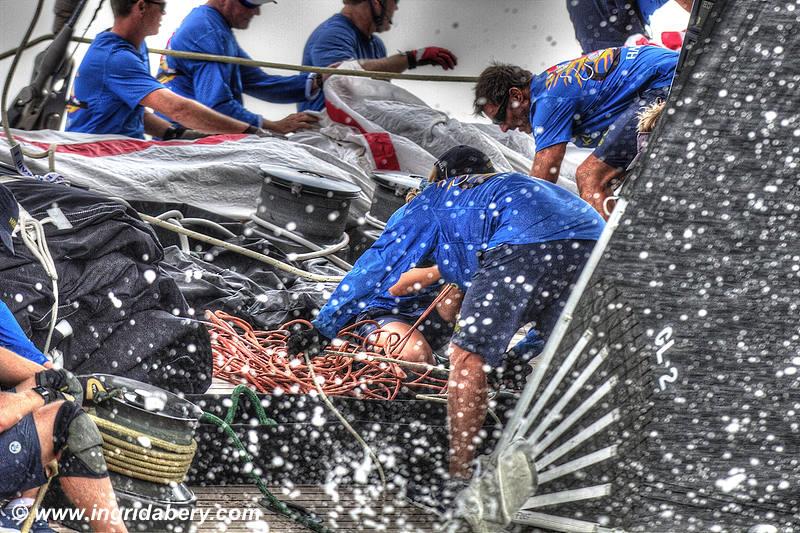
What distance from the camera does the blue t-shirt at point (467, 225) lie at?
355 cm

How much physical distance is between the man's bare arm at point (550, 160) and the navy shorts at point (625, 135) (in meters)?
0.20

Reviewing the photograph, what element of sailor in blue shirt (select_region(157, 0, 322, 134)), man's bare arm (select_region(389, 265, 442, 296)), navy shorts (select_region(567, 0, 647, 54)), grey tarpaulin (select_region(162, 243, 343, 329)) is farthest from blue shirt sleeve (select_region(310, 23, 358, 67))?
man's bare arm (select_region(389, 265, 442, 296))

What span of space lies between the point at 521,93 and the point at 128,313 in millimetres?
2069

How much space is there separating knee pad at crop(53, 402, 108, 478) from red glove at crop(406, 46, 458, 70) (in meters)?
3.80

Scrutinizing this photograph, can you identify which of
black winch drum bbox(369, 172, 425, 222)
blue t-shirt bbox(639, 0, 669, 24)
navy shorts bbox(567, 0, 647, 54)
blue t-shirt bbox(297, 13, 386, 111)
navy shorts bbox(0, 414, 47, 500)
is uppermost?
blue t-shirt bbox(639, 0, 669, 24)

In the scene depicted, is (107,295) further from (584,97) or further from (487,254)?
(584,97)

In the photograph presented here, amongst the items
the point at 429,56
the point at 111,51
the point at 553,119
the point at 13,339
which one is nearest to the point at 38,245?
the point at 13,339

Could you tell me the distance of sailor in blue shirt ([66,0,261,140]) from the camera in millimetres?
5531

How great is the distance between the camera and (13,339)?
8.86 feet

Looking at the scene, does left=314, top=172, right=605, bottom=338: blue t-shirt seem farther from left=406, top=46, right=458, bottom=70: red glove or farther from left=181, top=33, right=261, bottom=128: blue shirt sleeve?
left=181, top=33, right=261, bottom=128: blue shirt sleeve

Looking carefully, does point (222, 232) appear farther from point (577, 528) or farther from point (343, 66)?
point (577, 528)

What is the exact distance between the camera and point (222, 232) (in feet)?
18.1

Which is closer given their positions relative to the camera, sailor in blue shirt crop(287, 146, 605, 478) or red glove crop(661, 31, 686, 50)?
sailor in blue shirt crop(287, 146, 605, 478)

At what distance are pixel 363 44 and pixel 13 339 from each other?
371 centimetres
